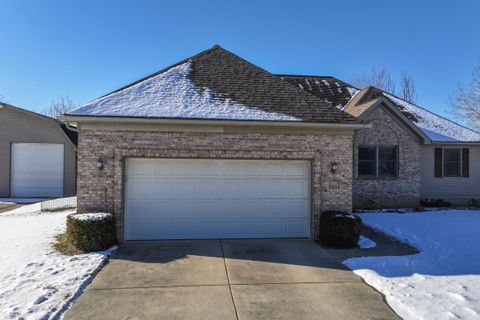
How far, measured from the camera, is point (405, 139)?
14.7 m

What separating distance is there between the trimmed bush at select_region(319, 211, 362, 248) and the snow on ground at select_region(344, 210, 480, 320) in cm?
98

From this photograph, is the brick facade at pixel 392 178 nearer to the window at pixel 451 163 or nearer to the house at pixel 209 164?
the window at pixel 451 163

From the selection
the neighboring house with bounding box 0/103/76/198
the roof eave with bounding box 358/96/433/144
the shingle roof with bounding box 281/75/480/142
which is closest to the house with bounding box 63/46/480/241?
the roof eave with bounding box 358/96/433/144

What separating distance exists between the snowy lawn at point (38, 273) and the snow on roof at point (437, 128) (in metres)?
15.2

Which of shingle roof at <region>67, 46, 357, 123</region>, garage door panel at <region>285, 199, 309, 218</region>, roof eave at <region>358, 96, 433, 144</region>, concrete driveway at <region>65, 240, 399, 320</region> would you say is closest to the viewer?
concrete driveway at <region>65, 240, 399, 320</region>

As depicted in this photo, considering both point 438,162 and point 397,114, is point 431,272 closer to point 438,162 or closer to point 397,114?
point 397,114

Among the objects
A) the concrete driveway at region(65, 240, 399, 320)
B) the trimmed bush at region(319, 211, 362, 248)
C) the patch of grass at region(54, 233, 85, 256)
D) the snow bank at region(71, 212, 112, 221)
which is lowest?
the concrete driveway at region(65, 240, 399, 320)

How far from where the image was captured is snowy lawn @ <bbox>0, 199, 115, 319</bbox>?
484cm

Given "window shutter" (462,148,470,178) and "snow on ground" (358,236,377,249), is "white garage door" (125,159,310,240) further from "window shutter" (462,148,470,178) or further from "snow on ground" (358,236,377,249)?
"window shutter" (462,148,470,178)

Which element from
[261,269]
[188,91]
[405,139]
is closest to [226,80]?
[188,91]

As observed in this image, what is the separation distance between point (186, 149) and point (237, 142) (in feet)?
4.59

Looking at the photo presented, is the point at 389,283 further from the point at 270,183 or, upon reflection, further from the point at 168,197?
the point at 168,197

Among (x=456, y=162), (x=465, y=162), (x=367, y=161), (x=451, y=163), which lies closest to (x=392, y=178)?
(x=367, y=161)

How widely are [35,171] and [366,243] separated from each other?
699 inches
